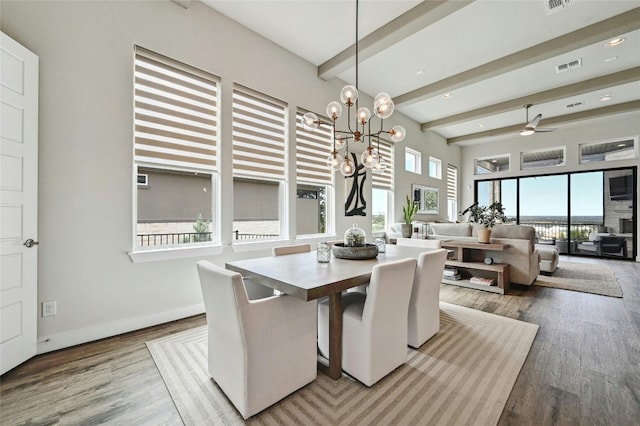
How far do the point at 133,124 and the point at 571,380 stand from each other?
13.2ft

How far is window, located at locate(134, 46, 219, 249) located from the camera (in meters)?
2.65

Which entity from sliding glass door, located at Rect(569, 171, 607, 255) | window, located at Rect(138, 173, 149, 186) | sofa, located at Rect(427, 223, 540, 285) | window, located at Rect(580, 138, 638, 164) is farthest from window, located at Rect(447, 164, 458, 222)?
window, located at Rect(138, 173, 149, 186)

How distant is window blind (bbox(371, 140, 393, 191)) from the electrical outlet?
188 inches

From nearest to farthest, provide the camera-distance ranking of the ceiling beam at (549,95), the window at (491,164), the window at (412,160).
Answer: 1. the ceiling beam at (549,95)
2. the window at (412,160)
3. the window at (491,164)

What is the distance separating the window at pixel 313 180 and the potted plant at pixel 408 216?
1770 millimetres

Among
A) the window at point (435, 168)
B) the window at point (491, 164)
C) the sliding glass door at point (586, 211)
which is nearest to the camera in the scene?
the sliding glass door at point (586, 211)

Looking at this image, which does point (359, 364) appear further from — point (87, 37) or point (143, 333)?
point (87, 37)

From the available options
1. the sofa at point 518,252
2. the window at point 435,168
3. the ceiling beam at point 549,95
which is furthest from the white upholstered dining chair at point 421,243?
the window at point 435,168

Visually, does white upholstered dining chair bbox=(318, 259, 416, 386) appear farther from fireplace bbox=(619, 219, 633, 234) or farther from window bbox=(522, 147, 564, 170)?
window bbox=(522, 147, 564, 170)

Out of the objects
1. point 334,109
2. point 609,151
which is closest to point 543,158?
point 609,151

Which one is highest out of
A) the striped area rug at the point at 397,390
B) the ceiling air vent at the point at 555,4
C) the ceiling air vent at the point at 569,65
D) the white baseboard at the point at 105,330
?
the ceiling air vent at the point at 569,65

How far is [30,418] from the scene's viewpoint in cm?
146

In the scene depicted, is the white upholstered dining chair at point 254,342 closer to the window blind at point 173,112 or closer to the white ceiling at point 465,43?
the window blind at point 173,112

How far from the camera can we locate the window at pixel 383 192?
561 cm
